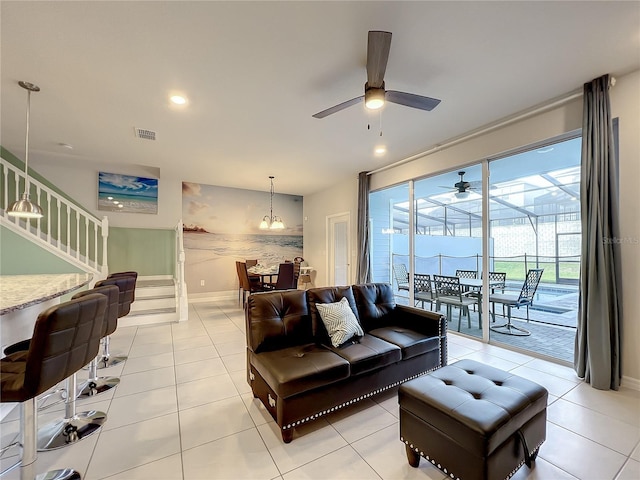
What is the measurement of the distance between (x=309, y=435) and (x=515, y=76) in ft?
11.7

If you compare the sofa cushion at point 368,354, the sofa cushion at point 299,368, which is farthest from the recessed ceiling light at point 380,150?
the sofa cushion at point 299,368

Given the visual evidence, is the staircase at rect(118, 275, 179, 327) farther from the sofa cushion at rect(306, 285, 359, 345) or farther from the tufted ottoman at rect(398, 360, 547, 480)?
the tufted ottoman at rect(398, 360, 547, 480)

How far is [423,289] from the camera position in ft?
15.6

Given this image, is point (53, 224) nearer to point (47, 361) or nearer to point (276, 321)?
point (47, 361)

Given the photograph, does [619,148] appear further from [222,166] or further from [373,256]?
[222,166]

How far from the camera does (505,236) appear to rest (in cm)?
373

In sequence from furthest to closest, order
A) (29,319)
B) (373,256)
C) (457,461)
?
(373,256) → (29,319) → (457,461)

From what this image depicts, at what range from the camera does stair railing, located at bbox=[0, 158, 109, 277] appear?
151 inches

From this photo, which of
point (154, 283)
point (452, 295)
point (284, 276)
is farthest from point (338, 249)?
point (154, 283)

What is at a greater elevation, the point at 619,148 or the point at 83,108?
the point at 83,108

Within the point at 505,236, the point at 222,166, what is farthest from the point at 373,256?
the point at 222,166

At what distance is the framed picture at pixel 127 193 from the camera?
5.53m

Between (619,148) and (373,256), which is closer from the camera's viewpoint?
(619,148)

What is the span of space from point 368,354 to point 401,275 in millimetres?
3208
